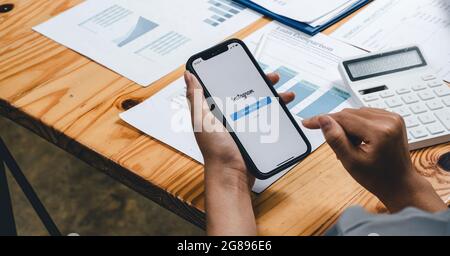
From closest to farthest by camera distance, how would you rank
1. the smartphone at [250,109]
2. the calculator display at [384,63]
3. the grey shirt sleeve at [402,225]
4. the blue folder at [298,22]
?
the grey shirt sleeve at [402,225], the smartphone at [250,109], the calculator display at [384,63], the blue folder at [298,22]

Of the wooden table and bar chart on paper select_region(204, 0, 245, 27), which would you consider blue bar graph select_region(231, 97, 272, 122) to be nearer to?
the wooden table

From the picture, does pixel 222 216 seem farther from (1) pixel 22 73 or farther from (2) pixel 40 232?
(2) pixel 40 232

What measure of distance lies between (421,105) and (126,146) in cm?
36

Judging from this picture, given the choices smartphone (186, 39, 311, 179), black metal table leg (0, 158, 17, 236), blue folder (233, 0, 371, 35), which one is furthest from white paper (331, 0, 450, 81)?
black metal table leg (0, 158, 17, 236)

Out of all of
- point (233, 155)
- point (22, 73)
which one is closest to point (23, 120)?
point (22, 73)

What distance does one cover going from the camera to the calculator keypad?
0.70 metres

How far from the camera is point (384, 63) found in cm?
78

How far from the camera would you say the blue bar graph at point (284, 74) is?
80cm

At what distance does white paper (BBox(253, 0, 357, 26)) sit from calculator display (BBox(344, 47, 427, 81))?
126 mm

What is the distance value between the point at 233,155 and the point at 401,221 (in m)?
0.19

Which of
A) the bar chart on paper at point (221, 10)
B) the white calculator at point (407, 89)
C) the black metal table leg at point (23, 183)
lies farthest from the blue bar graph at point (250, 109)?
the black metal table leg at point (23, 183)

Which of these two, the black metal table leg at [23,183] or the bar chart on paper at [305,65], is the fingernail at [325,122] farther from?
the black metal table leg at [23,183]

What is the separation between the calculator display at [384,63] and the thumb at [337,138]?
146mm

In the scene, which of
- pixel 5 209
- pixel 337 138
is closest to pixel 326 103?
pixel 337 138
